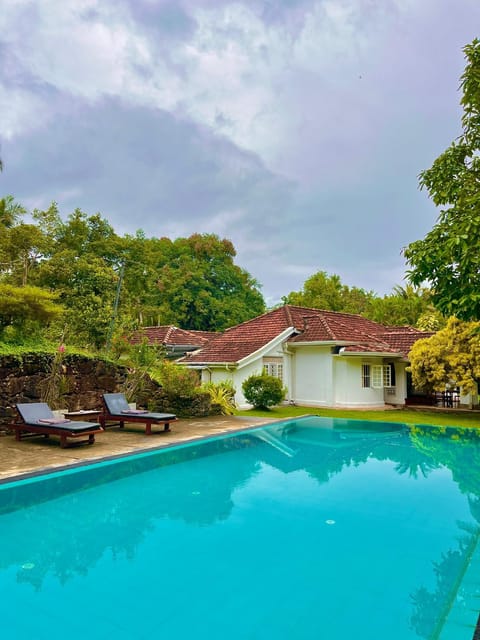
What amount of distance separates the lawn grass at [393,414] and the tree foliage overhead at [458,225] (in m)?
10.2

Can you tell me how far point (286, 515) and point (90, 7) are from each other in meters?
14.9

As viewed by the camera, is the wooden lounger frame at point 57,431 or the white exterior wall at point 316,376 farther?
the white exterior wall at point 316,376

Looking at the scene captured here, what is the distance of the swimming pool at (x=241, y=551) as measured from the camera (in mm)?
4492

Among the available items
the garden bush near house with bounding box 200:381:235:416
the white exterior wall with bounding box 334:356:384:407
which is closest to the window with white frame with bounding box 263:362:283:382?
the garden bush near house with bounding box 200:381:235:416

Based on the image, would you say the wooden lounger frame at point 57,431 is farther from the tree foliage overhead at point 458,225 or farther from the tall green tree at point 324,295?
the tall green tree at point 324,295

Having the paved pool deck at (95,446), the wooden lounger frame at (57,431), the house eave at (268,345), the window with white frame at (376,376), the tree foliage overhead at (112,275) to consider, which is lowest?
the paved pool deck at (95,446)

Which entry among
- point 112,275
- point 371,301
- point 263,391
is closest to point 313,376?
point 263,391

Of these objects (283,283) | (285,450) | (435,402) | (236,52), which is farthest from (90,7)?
(283,283)

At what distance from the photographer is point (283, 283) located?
182 ft

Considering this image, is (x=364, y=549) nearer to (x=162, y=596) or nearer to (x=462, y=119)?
(x=162, y=596)

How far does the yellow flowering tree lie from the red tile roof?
100 inches

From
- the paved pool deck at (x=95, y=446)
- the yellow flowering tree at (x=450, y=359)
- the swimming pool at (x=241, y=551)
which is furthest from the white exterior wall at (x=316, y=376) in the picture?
the swimming pool at (x=241, y=551)

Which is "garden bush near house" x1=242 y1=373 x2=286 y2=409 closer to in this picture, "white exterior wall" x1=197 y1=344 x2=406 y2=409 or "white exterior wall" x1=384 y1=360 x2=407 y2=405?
"white exterior wall" x1=197 y1=344 x2=406 y2=409

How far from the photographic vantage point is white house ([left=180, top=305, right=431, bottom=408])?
22.7 m
